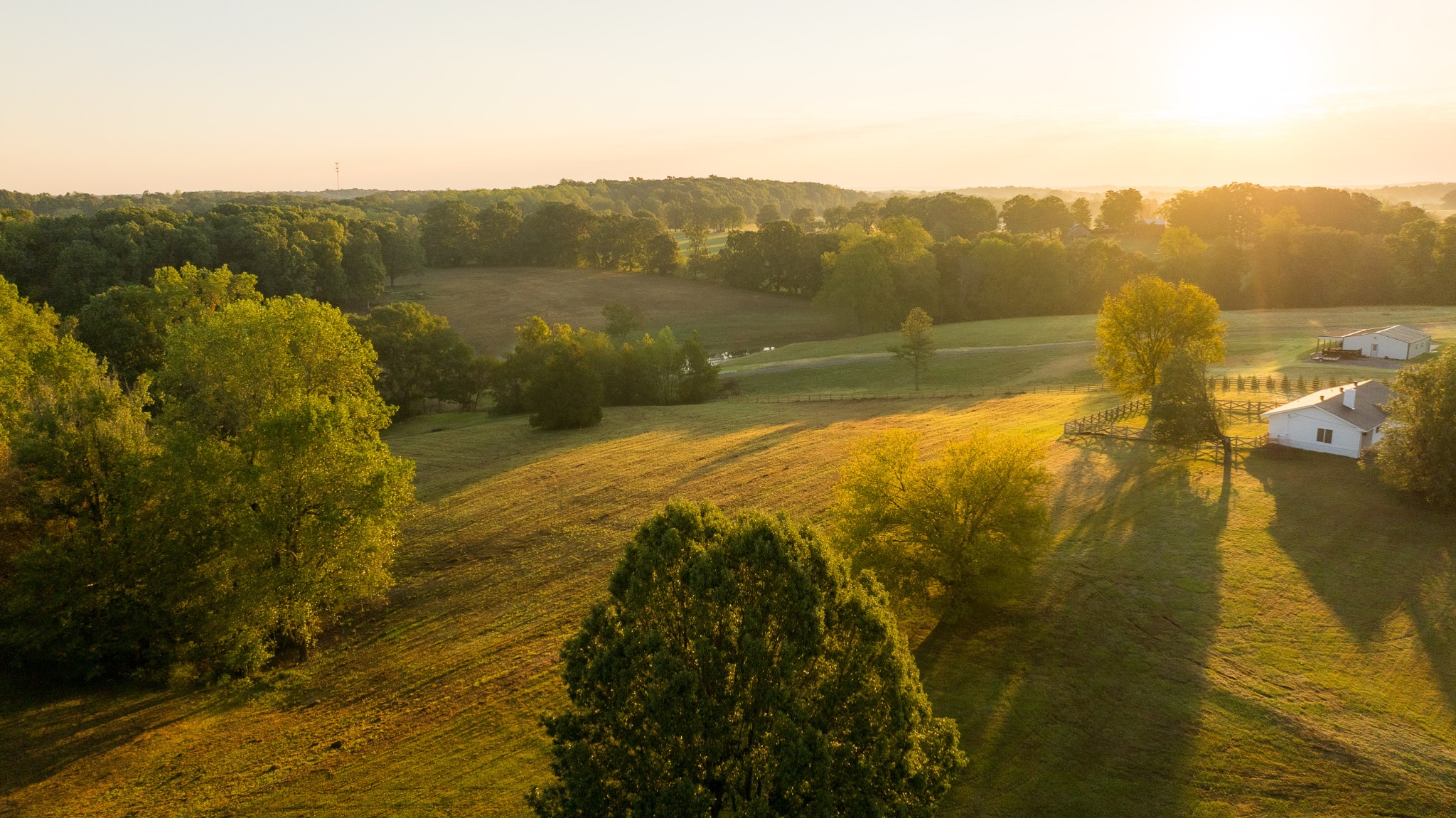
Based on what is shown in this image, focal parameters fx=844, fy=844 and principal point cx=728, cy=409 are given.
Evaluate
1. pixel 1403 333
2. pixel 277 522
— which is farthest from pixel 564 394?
pixel 1403 333

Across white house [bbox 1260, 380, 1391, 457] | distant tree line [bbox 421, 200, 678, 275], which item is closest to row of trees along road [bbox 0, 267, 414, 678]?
white house [bbox 1260, 380, 1391, 457]

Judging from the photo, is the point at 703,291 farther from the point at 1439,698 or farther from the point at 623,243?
the point at 1439,698

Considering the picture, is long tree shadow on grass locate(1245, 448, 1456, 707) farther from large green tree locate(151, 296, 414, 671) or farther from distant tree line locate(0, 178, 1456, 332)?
distant tree line locate(0, 178, 1456, 332)

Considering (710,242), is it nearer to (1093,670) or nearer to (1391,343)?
(1391,343)

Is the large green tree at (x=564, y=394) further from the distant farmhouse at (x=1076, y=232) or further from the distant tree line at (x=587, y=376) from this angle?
the distant farmhouse at (x=1076, y=232)

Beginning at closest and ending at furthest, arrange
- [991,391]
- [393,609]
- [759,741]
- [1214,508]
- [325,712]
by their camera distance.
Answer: [759,741] < [325,712] < [393,609] < [1214,508] < [991,391]

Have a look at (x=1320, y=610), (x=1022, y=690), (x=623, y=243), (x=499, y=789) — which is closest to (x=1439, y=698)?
(x=1320, y=610)

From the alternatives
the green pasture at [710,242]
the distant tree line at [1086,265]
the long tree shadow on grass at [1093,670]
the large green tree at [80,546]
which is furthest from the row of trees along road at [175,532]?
→ the green pasture at [710,242]
